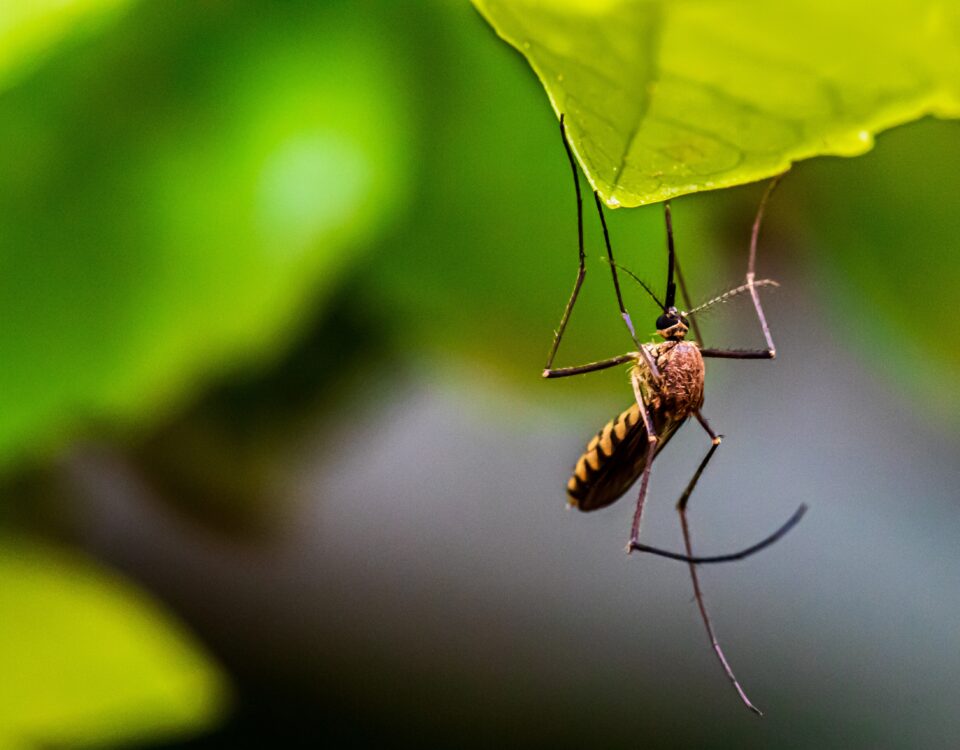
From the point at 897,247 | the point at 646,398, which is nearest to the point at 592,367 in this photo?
the point at 646,398

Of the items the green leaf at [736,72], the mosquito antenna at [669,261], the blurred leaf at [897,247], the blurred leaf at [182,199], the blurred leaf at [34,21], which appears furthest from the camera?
the blurred leaf at [897,247]

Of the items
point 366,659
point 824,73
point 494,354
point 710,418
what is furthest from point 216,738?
point 824,73

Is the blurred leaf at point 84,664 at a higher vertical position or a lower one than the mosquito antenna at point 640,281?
lower

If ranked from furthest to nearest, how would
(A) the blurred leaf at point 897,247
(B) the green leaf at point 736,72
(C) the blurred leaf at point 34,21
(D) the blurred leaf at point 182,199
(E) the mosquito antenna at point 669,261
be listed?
(A) the blurred leaf at point 897,247
(E) the mosquito antenna at point 669,261
(D) the blurred leaf at point 182,199
(C) the blurred leaf at point 34,21
(B) the green leaf at point 736,72

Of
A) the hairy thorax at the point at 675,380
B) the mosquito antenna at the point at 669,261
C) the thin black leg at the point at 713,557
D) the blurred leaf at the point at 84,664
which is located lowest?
the blurred leaf at the point at 84,664

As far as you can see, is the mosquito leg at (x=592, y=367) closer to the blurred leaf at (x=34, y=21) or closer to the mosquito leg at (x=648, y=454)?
the mosquito leg at (x=648, y=454)

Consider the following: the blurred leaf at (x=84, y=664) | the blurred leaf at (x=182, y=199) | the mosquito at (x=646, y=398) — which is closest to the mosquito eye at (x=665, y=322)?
the mosquito at (x=646, y=398)

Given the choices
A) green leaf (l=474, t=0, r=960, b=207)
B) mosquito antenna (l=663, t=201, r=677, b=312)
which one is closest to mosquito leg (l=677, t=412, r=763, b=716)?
mosquito antenna (l=663, t=201, r=677, b=312)
